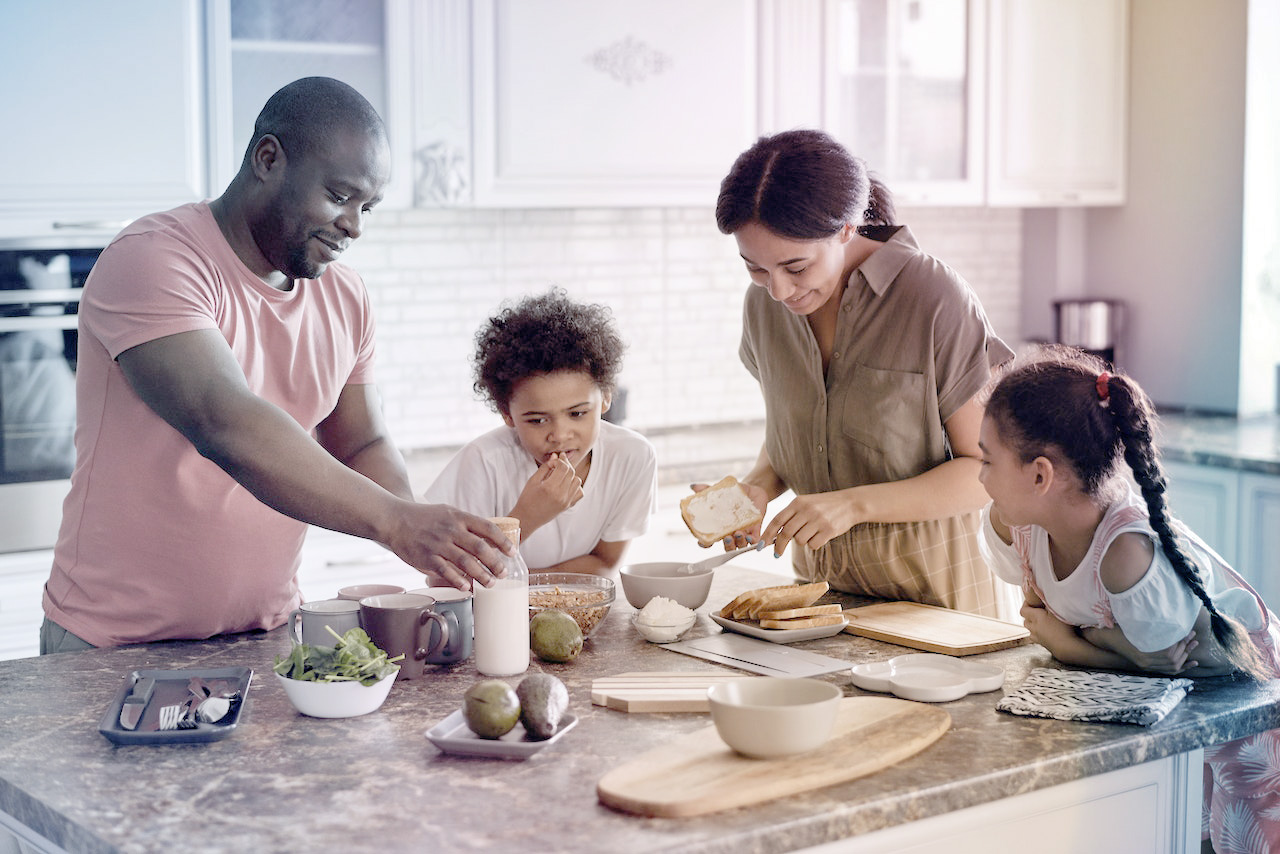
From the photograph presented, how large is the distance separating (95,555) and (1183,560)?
153 centimetres

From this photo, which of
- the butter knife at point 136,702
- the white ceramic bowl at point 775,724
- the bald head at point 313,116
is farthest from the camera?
the bald head at point 313,116

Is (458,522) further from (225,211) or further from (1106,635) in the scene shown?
(1106,635)

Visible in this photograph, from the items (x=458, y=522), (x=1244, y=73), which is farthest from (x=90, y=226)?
(x=1244, y=73)

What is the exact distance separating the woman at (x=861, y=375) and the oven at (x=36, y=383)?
1.79 metres

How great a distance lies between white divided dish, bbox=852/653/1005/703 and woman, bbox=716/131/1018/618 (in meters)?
0.35

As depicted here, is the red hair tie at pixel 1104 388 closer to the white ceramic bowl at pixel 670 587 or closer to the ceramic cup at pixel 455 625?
the white ceramic bowl at pixel 670 587

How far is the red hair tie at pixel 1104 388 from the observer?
1.82 metres

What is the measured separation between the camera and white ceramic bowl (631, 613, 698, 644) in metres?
1.97

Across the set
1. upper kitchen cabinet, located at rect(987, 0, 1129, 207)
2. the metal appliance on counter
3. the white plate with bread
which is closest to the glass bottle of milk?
the white plate with bread

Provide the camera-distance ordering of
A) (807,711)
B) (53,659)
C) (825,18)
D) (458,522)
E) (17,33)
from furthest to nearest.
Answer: (825,18) → (17,33) → (53,659) → (458,522) → (807,711)

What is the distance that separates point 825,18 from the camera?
13.5 feet

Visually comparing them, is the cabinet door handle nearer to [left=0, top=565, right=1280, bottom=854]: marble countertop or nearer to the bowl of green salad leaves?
[left=0, top=565, right=1280, bottom=854]: marble countertop

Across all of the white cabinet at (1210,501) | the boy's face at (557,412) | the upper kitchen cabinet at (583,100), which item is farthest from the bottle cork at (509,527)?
the white cabinet at (1210,501)

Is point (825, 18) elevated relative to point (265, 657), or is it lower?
elevated
